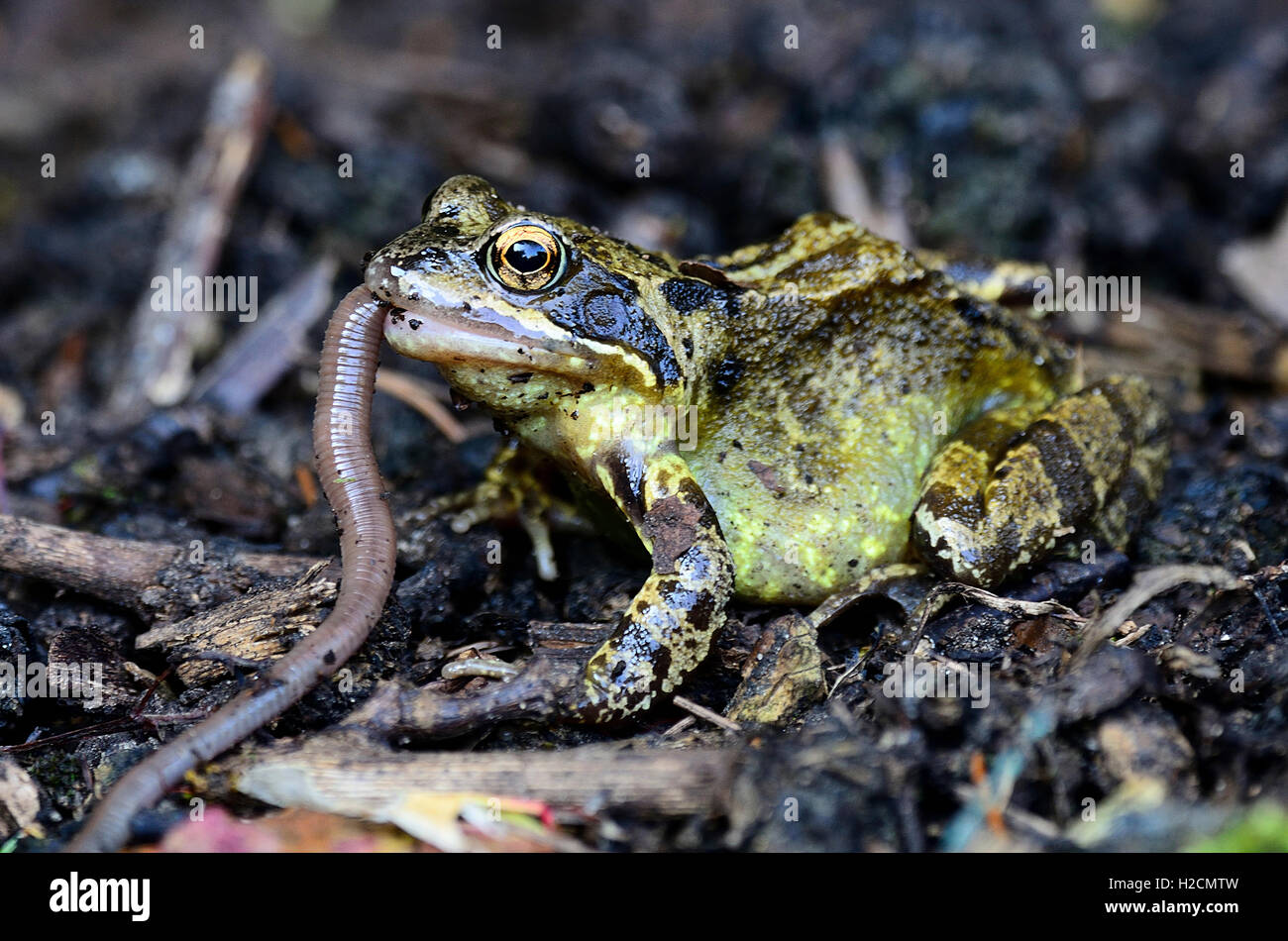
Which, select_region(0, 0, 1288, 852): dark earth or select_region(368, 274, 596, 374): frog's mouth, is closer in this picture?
select_region(0, 0, 1288, 852): dark earth

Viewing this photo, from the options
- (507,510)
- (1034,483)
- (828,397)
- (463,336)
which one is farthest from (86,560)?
(1034,483)

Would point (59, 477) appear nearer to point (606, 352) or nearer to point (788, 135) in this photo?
point (606, 352)

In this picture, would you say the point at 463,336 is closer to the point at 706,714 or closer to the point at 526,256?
the point at 526,256

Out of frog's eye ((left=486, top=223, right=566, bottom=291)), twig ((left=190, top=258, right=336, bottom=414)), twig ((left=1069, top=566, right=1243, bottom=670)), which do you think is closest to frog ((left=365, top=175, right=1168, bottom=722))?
frog's eye ((left=486, top=223, right=566, bottom=291))

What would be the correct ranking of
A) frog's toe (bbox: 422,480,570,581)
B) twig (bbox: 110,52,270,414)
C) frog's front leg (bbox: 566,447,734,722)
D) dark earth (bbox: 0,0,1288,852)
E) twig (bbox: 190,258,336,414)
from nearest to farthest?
dark earth (bbox: 0,0,1288,852)
frog's front leg (bbox: 566,447,734,722)
frog's toe (bbox: 422,480,570,581)
twig (bbox: 190,258,336,414)
twig (bbox: 110,52,270,414)

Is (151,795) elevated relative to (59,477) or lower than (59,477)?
lower

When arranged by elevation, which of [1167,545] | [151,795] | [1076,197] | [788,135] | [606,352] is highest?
[788,135]

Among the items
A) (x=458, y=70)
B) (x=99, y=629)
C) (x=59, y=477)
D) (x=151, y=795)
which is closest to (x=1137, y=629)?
(x=151, y=795)

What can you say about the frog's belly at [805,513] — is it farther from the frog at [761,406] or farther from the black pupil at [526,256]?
the black pupil at [526,256]

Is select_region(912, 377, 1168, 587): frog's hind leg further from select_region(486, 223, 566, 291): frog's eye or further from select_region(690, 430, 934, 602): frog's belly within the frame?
select_region(486, 223, 566, 291): frog's eye
